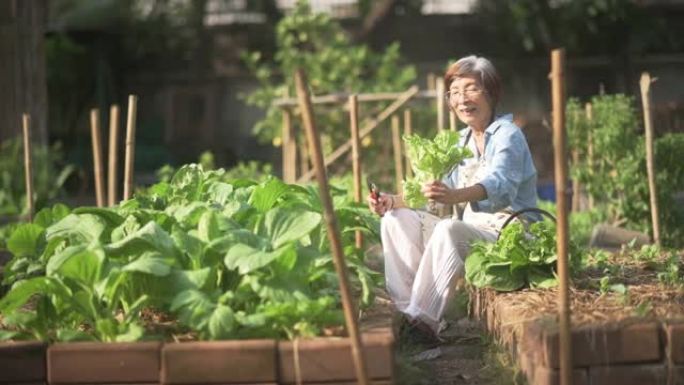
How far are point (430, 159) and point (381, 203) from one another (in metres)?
0.30

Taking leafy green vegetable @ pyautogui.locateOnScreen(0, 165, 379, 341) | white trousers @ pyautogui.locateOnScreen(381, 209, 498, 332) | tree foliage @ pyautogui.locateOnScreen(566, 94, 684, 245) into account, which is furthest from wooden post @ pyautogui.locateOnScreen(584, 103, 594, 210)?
leafy green vegetable @ pyautogui.locateOnScreen(0, 165, 379, 341)

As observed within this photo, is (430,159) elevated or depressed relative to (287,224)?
elevated

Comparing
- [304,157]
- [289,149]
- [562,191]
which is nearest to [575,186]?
[289,149]

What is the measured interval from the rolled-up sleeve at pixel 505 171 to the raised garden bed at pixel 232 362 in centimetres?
130

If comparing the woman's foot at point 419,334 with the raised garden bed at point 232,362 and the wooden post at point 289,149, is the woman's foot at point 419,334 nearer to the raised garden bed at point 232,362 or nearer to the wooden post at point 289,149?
the raised garden bed at point 232,362

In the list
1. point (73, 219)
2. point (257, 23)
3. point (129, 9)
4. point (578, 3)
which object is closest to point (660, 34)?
point (578, 3)

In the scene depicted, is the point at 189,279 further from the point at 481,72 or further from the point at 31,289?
the point at 481,72

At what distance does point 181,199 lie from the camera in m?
4.92

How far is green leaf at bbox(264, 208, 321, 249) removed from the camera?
4137 mm

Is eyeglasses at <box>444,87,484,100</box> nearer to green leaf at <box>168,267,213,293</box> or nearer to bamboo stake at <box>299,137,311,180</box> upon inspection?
green leaf at <box>168,267,213,293</box>

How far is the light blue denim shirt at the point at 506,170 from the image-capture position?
191 inches

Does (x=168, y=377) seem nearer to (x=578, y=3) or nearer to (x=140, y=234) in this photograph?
(x=140, y=234)

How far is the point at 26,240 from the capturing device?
470 cm

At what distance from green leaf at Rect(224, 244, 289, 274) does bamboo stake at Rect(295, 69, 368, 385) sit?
33 cm
